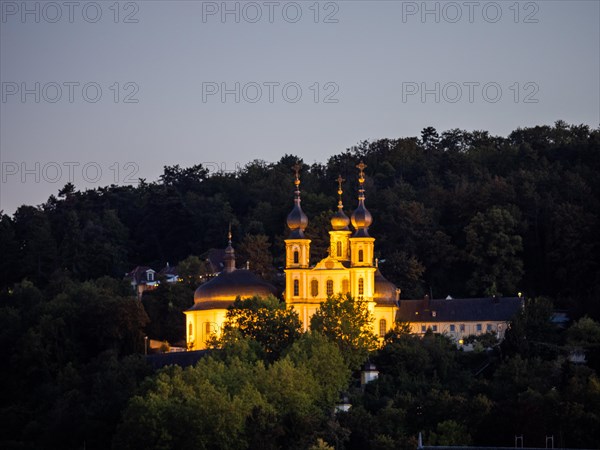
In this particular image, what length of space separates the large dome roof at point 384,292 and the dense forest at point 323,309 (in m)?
2.63

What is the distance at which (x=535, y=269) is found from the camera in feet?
330

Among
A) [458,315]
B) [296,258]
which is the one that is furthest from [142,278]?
[458,315]

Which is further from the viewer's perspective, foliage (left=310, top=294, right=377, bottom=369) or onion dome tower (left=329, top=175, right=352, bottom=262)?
onion dome tower (left=329, top=175, right=352, bottom=262)

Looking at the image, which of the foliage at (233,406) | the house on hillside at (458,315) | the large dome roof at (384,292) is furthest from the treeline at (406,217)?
the foliage at (233,406)

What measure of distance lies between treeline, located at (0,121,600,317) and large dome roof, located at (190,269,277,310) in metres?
5.66

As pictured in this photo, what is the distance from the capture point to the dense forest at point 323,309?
3014 inches

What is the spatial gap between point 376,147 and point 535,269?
1058 inches

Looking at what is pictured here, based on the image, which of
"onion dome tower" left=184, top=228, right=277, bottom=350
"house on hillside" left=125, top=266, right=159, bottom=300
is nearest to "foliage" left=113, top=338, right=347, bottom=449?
"onion dome tower" left=184, top=228, right=277, bottom=350

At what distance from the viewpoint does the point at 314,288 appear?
9250 centimetres

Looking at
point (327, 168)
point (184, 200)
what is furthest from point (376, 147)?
point (184, 200)

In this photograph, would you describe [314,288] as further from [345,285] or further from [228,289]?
[228,289]

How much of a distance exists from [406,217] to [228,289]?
1351 cm

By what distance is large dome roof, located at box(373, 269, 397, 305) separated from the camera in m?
91.9

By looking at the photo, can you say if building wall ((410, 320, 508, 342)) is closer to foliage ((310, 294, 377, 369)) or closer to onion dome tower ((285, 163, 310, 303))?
onion dome tower ((285, 163, 310, 303))
